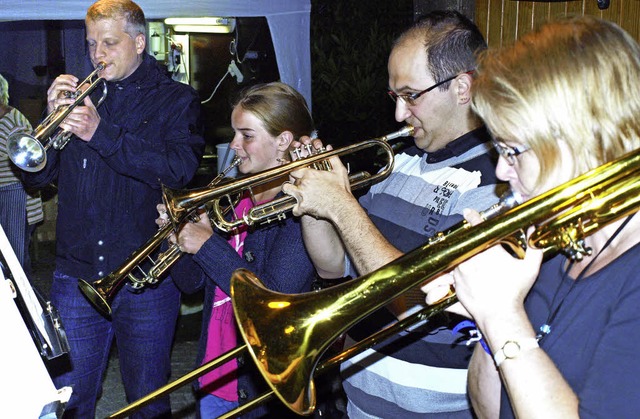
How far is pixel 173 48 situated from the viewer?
590 centimetres

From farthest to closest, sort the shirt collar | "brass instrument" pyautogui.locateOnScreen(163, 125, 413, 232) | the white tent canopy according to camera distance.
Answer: the white tent canopy < "brass instrument" pyautogui.locateOnScreen(163, 125, 413, 232) < the shirt collar

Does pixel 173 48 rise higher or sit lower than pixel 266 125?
higher

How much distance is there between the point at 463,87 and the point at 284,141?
0.89 metres

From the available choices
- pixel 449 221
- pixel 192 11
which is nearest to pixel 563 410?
pixel 449 221

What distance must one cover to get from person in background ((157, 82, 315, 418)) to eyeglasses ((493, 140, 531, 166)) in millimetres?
1399

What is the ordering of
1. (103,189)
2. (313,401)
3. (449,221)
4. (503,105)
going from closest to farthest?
→ (503,105) → (313,401) → (449,221) → (103,189)

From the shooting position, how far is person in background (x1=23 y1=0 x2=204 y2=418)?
352cm

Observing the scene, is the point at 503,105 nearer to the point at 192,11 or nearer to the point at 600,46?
the point at 600,46

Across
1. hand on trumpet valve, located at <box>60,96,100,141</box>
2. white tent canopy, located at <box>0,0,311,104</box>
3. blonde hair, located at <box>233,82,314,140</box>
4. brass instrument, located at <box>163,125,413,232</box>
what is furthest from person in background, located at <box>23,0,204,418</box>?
white tent canopy, located at <box>0,0,311,104</box>

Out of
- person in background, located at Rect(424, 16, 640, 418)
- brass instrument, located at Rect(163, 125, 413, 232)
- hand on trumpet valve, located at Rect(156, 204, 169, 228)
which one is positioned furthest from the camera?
hand on trumpet valve, located at Rect(156, 204, 169, 228)

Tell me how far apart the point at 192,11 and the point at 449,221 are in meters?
3.35

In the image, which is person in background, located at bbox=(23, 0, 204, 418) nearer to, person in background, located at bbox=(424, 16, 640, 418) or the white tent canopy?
the white tent canopy

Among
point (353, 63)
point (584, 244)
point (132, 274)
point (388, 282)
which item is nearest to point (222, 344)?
point (132, 274)

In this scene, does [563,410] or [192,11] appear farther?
[192,11]
